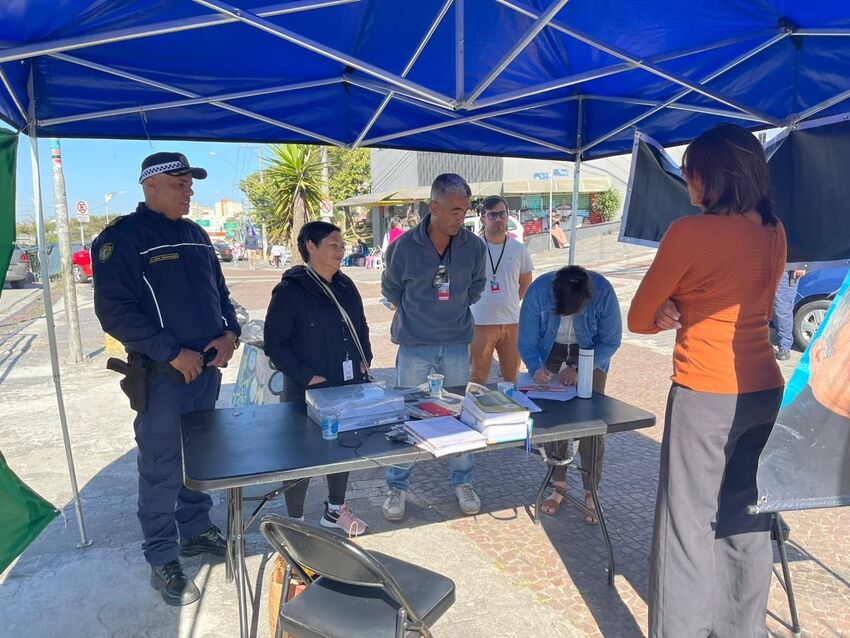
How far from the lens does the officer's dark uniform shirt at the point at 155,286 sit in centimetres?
254

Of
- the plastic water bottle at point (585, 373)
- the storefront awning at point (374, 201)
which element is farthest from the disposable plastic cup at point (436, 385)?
the storefront awning at point (374, 201)

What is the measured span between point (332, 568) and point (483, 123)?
3161 mm

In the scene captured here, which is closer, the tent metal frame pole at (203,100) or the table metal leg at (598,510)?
the table metal leg at (598,510)

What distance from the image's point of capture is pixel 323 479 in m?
3.96

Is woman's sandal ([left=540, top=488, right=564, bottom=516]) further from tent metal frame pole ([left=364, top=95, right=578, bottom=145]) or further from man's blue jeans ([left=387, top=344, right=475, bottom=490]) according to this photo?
tent metal frame pole ([left=364, top=95, right=578, bottom=145])

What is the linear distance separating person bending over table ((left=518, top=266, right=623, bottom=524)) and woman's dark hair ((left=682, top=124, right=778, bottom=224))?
1.12 m

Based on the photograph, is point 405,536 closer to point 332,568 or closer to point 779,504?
point 332,568

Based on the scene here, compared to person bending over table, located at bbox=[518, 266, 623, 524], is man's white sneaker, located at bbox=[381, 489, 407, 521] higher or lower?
lower

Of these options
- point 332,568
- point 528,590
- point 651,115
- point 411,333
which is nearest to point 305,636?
point 332,568

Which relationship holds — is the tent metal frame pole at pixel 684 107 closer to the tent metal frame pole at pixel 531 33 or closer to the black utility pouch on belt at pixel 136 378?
the tent metal frame pole at pixel 531 33

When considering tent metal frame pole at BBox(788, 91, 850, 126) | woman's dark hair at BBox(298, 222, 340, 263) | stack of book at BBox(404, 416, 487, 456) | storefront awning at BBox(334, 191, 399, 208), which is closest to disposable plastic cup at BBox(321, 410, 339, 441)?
stack of book at BBox(404, 416, 487, 456)

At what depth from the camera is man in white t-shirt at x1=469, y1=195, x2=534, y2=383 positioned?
4426 mm

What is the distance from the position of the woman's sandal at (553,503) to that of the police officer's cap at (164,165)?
273 centimetres

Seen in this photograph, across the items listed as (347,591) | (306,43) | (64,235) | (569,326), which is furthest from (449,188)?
(64,235)
